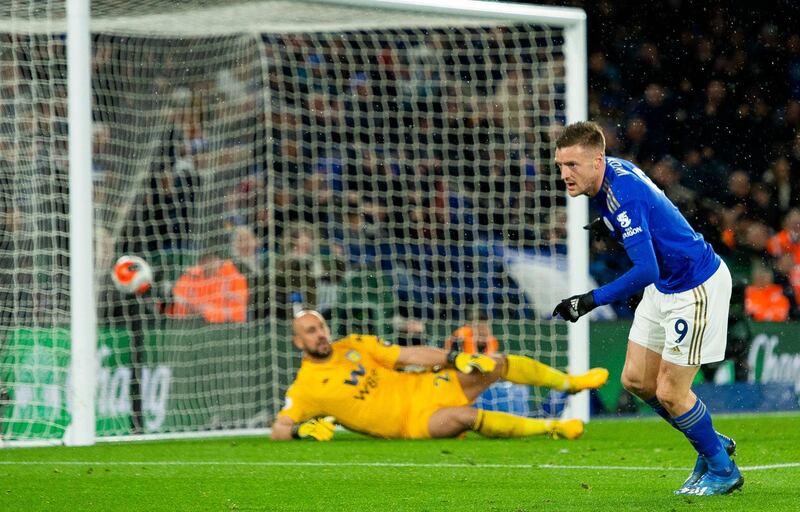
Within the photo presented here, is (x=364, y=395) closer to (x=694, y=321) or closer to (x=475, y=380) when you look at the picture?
(x=475, y=380)

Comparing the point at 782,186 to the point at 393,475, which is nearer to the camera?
the point at 393,475

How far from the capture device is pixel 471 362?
361 inches

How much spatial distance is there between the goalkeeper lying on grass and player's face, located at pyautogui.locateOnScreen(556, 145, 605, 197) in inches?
143

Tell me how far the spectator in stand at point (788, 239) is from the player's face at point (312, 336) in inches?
243

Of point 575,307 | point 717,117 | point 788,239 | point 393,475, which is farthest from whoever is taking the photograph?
point 717,117

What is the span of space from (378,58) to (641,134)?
13.2 ft

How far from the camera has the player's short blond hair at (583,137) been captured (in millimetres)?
5773

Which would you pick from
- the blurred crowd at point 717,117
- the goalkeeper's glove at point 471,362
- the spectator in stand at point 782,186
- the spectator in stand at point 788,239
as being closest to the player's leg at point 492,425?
the goalkeeper's glove at point 471,362

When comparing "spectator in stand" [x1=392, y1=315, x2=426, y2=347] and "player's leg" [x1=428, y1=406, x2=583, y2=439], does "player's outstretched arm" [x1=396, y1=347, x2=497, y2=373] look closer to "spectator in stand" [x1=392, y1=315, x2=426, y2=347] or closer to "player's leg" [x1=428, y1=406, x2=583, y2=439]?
"player's leg" [x1=428, y1=406, x2=583, y2=439]

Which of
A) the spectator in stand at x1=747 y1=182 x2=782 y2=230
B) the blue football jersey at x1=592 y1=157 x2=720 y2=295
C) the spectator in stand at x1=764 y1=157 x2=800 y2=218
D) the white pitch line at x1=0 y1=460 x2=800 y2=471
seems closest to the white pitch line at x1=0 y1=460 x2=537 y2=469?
the white pitch line at x1=0 y1=460 x2=800 y2=471

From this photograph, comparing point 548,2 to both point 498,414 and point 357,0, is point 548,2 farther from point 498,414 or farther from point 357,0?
point 498,414

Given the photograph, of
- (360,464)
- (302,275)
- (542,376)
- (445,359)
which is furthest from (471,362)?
(302,275)

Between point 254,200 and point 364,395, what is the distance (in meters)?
2.80

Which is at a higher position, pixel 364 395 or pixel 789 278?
pixel 789 278
